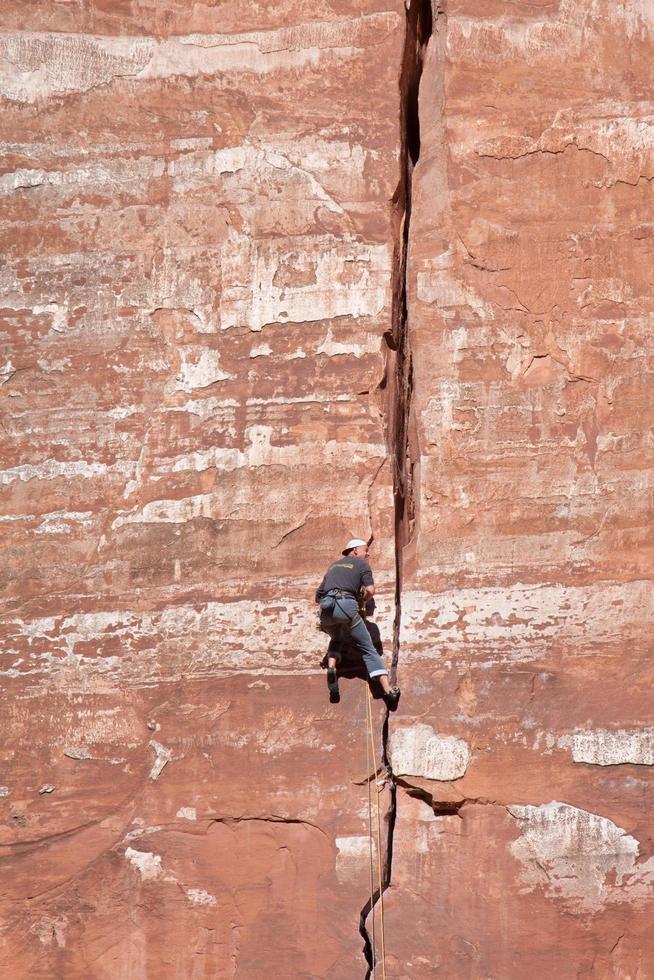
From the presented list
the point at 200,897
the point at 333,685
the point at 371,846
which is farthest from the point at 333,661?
the point at 200,897

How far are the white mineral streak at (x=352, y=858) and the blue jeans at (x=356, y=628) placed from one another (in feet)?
3.14

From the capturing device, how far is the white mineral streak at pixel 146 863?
812cm

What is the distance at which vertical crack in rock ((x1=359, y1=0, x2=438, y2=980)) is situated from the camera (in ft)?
28.3

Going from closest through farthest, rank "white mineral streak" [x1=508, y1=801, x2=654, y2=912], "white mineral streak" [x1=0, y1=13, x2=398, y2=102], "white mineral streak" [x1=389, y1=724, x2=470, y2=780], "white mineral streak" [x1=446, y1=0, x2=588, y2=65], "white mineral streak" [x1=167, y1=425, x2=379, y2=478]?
"white mineral streak" [x1=508, y1=801, x2=654, y2=912], "white mineral streak" [x1=389, y1=724, x2=470, y2=780], "white mineral streak" [x1=167, y1=425, x2=379, y2=478], "white mineral streak" [x1=446, y1=0, x2=588, y2=65], "white mineral streak" [x1=0, y1=13, x2=398, y2=102]

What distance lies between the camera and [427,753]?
321 inches

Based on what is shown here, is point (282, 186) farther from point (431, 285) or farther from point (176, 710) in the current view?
point (176, 710)

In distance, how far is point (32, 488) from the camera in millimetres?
8766

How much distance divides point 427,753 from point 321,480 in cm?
175

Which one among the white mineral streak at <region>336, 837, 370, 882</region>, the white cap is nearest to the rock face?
the white mineral streak at <region>336, 837, 370, 882</region>

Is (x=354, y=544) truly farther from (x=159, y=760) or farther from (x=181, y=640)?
(x=159, y=760)

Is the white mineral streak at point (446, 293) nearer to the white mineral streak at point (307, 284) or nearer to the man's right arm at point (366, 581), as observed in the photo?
the white mineral streak at point (307, 284)

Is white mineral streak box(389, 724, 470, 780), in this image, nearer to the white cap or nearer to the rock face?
the rock face

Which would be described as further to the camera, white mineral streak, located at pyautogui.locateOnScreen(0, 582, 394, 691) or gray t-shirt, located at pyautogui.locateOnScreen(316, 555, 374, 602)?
white mineral streak, located at pyautogui.locateOnScreen(0, 582, 394, 691)

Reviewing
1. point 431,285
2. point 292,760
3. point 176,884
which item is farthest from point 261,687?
point 431,285
